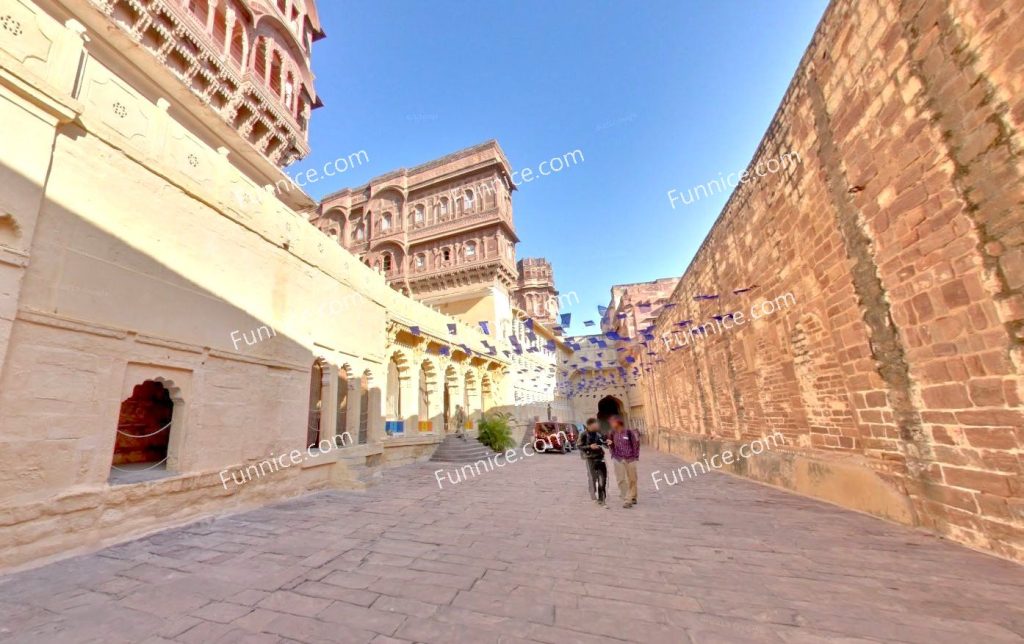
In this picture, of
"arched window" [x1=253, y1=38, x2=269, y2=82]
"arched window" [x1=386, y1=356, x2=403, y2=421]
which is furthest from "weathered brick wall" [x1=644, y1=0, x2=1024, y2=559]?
"arched window" [x1=253, y1=38, x2=269, y2=82]

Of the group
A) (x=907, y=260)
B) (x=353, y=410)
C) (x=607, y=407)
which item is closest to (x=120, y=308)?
(x=353, y=410)

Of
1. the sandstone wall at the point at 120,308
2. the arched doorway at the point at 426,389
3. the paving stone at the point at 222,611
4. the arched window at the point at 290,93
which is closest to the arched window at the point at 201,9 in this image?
the arched window at the point at 290,93

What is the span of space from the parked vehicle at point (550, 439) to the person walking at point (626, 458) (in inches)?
517

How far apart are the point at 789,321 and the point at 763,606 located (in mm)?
5818

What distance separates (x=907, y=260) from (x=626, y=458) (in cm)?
463

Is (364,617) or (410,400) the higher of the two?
(410,400)

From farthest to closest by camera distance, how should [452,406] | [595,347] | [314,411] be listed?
1. [595,347]
2. [452,406]
3. [314,411]

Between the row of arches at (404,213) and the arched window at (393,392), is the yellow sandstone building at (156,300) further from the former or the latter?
the row of arches at (404,213)

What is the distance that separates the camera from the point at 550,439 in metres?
19.8

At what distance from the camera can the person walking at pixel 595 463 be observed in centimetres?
691

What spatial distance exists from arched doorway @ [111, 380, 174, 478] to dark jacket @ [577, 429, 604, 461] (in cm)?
847

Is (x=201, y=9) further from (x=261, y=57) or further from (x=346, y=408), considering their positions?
(x=346, y=408)

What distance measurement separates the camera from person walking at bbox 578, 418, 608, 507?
6906 mm

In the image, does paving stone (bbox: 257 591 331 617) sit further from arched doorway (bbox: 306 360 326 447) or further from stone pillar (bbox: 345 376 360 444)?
arched doorway (bbox: 306 360 326 447)
